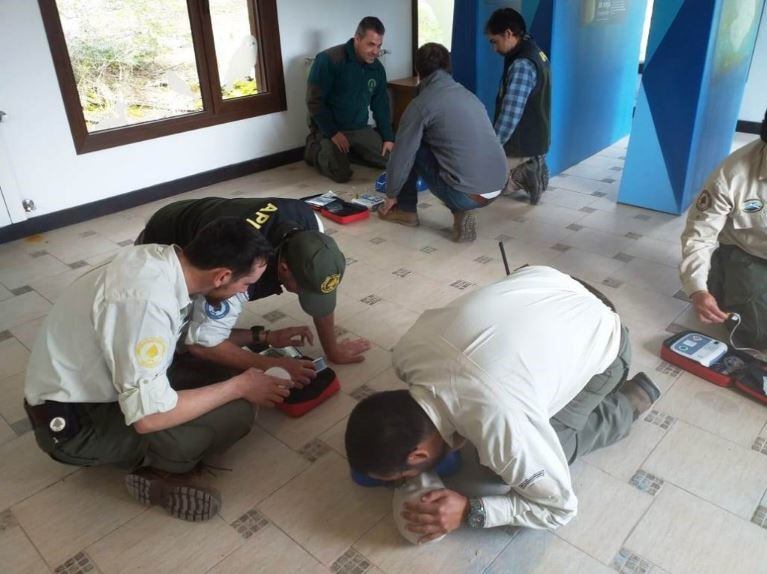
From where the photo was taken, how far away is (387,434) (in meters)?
1.28

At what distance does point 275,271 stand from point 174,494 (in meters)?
0.72

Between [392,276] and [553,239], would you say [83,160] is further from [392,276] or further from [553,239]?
[553,239]

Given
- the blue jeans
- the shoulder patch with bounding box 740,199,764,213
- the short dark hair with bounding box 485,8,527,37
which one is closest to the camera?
the shoulder patch with bounding box 740,199,764,213

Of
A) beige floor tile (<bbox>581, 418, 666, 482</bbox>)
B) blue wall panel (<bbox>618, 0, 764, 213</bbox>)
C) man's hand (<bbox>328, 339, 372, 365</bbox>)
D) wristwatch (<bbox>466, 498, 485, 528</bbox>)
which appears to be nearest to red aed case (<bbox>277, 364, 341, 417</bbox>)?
man's hand (<bbox>328, 339, 372, 365</bbox>)

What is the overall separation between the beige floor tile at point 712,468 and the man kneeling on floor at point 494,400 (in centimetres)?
47

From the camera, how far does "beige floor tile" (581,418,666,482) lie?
1.73 meters

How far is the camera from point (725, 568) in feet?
4.69

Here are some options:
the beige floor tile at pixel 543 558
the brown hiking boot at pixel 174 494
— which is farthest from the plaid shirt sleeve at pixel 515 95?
the brown hiking boot at pixel 174 494

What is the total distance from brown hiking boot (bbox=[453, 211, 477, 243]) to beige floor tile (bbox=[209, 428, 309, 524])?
175 cm

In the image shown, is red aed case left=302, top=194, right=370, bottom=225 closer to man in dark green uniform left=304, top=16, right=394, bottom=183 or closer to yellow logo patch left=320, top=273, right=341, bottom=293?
man in dark green uniform left=304, top=16, right=394, bottom=183

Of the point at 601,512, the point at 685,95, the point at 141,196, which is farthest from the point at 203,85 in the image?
the point at 601,512

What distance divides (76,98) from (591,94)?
346 cm

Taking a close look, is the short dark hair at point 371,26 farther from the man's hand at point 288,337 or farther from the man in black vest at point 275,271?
the man's hand at point 288,337

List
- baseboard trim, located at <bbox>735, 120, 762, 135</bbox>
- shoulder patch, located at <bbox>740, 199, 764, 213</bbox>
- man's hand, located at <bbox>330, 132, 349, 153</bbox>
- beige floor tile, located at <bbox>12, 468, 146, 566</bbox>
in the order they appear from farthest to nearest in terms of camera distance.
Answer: baseboard trim, located at <bbox>735, 120, 762, 135</bbox>
man's hand, located at <bbox>330, 132, 349, 153</bbox>
shoulder patch, located at <bbox>740, 199, 764, 213</bbox>
beige floor tile, located at <bbox>12, 468, 146, 566</bbox>
